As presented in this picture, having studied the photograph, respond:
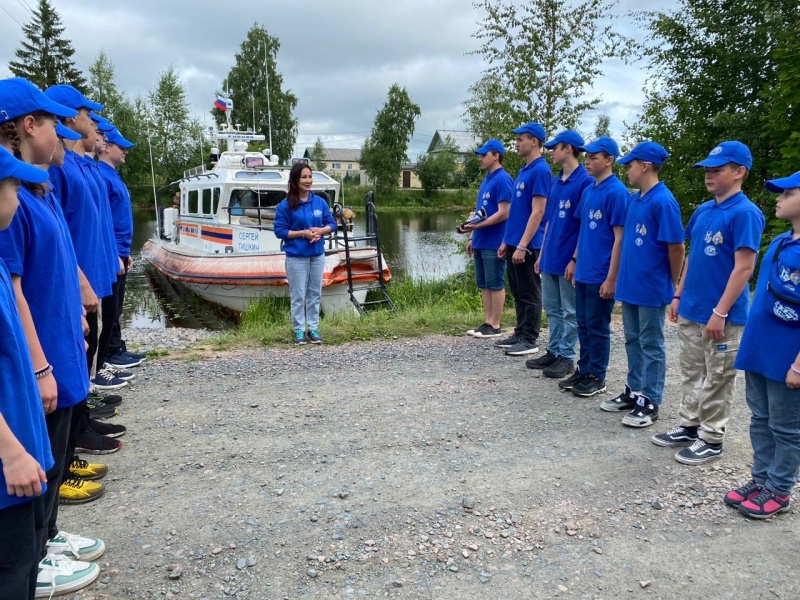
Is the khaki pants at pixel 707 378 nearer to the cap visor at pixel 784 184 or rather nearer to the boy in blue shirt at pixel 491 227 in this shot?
the cap visor at pixel 784 184

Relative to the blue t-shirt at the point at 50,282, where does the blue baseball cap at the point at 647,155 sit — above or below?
above

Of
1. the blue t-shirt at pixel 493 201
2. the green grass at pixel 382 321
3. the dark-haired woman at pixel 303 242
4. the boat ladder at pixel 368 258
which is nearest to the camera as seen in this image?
the blue t-shirt at pixel 493 201

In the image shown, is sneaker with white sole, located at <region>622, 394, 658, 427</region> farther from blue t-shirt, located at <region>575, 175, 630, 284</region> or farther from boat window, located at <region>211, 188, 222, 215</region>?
boat window, located at <region>211, 188, 222, 215</region>

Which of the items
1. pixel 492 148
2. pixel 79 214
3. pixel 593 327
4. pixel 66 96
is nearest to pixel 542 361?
pixel 593 327

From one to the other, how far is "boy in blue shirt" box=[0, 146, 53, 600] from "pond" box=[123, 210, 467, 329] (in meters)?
9.83

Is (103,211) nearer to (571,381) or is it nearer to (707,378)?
(571,381)

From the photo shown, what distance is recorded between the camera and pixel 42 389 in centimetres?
204

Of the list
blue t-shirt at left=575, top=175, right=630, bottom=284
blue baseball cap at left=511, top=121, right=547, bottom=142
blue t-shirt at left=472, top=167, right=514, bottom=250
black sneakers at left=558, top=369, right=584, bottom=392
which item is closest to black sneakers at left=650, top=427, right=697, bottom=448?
black sneakers at left=558, top=369, right=584, bottom=392

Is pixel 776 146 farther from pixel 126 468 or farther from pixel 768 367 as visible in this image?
pixel 126 468

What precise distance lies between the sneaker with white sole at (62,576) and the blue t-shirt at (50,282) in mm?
744

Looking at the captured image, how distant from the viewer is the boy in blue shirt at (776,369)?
2775mm

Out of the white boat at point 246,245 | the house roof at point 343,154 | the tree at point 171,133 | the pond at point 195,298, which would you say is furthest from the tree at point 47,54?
the house roof at point 343,154

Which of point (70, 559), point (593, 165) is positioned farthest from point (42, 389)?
point (593, 165)

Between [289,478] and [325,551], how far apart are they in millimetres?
742
